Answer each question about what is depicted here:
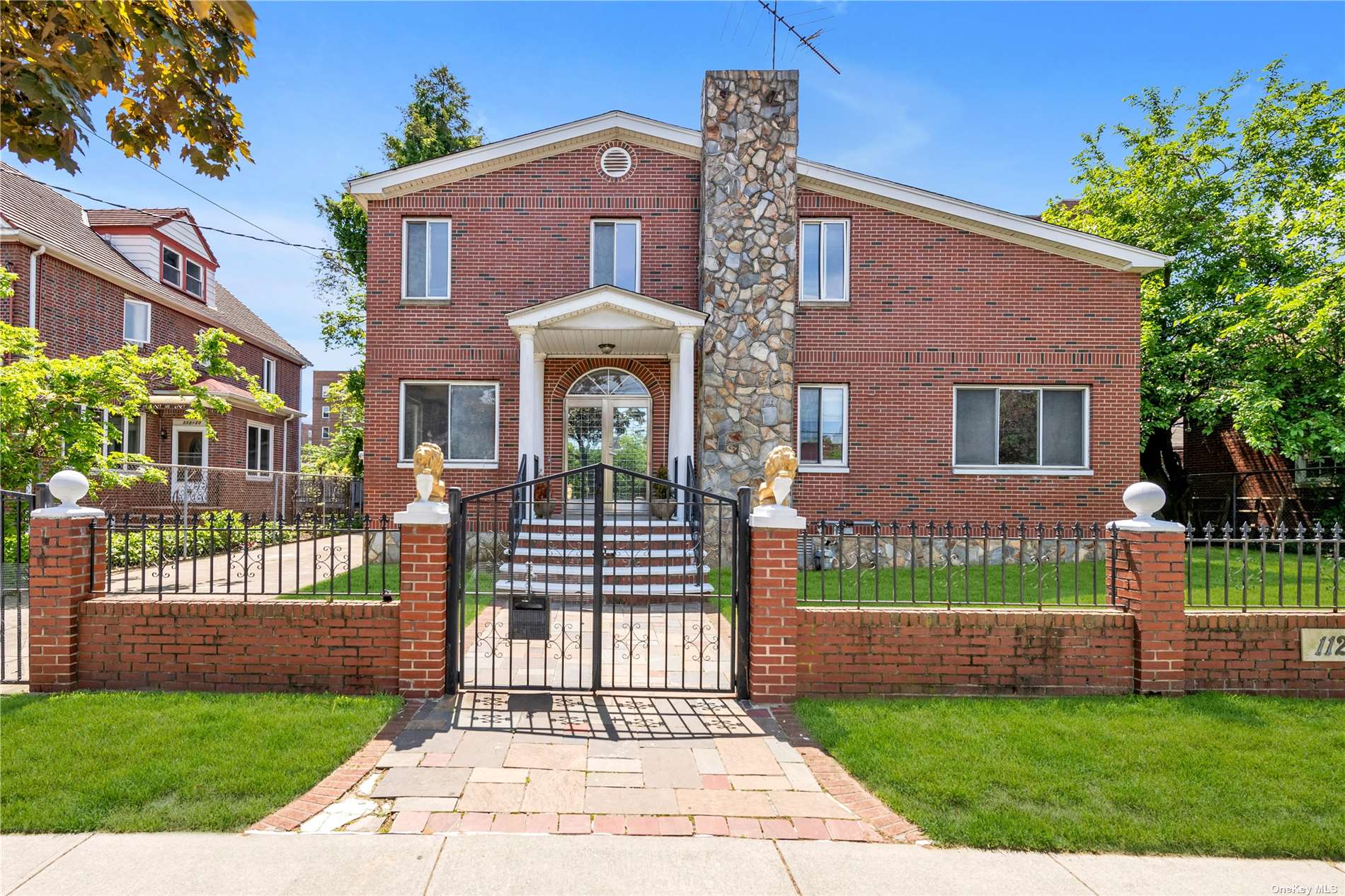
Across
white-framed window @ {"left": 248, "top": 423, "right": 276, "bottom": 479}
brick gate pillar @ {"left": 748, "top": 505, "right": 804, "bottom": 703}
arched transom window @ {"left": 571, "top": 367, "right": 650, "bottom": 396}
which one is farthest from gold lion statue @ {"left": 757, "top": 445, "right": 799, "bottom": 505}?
white-framed window @ {"left": 248, "top": 423, "right": 276, "bottom": 479}

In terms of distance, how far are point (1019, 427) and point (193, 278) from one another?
74.0 ft

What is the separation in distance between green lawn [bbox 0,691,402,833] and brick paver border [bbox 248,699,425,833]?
0.16 feet

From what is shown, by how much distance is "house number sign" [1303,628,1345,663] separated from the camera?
547 centimetres

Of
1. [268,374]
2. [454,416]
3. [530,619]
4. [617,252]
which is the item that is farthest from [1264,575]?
[268,374]

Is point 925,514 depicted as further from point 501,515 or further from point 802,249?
point 501,515

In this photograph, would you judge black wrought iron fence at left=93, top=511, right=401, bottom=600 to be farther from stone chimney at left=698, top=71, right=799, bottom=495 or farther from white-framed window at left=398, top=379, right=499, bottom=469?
stone chimney at left=698, top=71, right=799, bottom=495

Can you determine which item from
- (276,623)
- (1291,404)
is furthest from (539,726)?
(1291,404)

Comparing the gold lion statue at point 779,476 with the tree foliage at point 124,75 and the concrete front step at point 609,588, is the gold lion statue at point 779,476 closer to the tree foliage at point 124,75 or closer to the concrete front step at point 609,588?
the concrete front step at point 609,588

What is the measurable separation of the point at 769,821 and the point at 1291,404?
15468 millimetres

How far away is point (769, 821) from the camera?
12.2ft

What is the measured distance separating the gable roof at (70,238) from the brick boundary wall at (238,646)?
1235cm

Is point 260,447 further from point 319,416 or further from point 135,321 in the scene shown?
point 319,416

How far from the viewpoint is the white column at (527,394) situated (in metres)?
11.4

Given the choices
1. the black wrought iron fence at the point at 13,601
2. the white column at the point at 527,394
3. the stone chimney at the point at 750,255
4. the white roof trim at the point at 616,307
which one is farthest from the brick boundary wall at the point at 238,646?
the stone chimney at the point at 750,255
